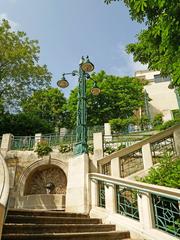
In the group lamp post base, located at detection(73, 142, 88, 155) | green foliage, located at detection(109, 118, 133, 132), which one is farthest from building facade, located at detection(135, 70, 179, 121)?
lamp post base, located at detection(73, 142, 88, 155)

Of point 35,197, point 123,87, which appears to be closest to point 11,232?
point 35,197

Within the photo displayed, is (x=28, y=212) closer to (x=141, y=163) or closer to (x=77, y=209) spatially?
(x=77, y=209)

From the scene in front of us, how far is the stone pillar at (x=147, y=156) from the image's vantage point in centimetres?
726

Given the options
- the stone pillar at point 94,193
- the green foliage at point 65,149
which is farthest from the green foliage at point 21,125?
the stone pillar at point 94,193

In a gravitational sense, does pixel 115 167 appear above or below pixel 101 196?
above

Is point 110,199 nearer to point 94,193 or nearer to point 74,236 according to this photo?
point 94,193

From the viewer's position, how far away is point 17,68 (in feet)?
71.3

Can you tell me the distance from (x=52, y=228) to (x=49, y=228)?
0.20 feet

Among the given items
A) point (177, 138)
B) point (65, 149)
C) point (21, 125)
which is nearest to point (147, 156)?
point (177, 138)

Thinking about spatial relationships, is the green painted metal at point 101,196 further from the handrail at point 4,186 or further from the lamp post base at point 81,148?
the handrail at point 4,186

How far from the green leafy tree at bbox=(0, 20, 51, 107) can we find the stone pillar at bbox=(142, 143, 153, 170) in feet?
55.7

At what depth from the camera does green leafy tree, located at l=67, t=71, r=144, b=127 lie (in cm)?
2472

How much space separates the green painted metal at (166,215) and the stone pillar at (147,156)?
2.42 m

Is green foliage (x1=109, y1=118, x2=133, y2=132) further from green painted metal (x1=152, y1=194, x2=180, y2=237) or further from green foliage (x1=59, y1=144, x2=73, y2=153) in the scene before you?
green painted metal (x1=152, y1=194, x2=180, y2=237)
